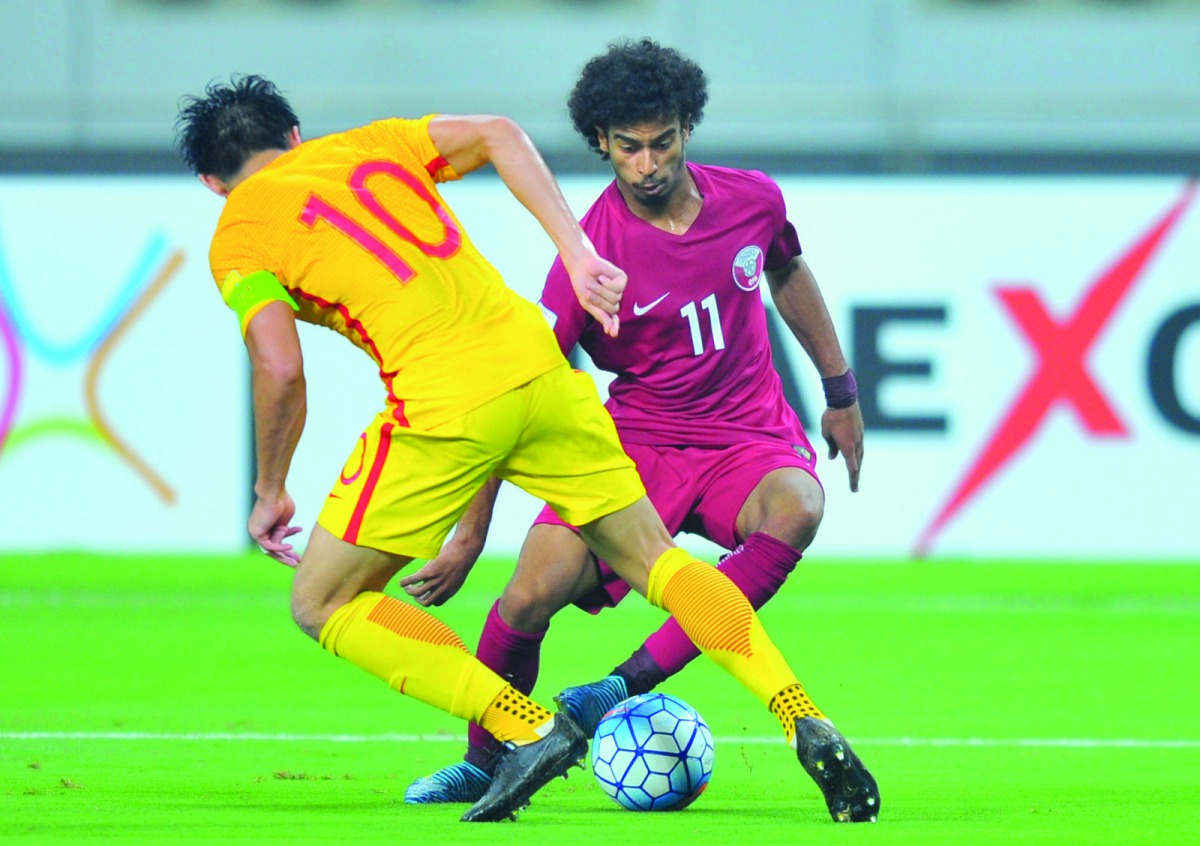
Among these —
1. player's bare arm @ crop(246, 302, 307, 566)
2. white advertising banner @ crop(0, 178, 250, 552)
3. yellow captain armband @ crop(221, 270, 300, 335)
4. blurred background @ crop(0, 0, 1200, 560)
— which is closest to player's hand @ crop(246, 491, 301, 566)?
player's bare arm @ crop(246, 302, 307, 566)

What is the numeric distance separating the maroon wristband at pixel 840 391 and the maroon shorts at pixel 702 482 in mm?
304

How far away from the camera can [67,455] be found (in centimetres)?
1041

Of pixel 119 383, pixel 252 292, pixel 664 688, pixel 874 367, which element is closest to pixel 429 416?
pixel 252 292

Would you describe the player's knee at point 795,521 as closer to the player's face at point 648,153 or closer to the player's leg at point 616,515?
the player's leg at point 616,515

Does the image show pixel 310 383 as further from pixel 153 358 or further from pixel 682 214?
pixel 682 214

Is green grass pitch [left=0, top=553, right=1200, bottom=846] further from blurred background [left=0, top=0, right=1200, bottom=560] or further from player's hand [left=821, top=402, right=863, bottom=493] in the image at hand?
player's hand [left=821, top=402, right=863, bottom=493]

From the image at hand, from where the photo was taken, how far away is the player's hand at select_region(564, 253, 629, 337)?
12.8 ft

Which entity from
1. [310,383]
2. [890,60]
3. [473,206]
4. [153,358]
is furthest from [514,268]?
[890,60]

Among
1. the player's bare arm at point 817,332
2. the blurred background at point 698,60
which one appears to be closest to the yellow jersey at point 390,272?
the player's bare arm at point 817,332

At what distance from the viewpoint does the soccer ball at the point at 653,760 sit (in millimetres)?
4305

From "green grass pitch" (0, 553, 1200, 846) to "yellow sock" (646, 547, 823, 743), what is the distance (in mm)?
286

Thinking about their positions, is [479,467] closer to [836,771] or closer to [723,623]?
[723,623]

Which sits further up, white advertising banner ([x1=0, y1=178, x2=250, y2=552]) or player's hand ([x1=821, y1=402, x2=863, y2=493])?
player's hand ([x1=821, y1=402, x2=863, y2=493])

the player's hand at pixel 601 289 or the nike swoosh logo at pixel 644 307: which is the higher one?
the player's hand at pixel 601 289
